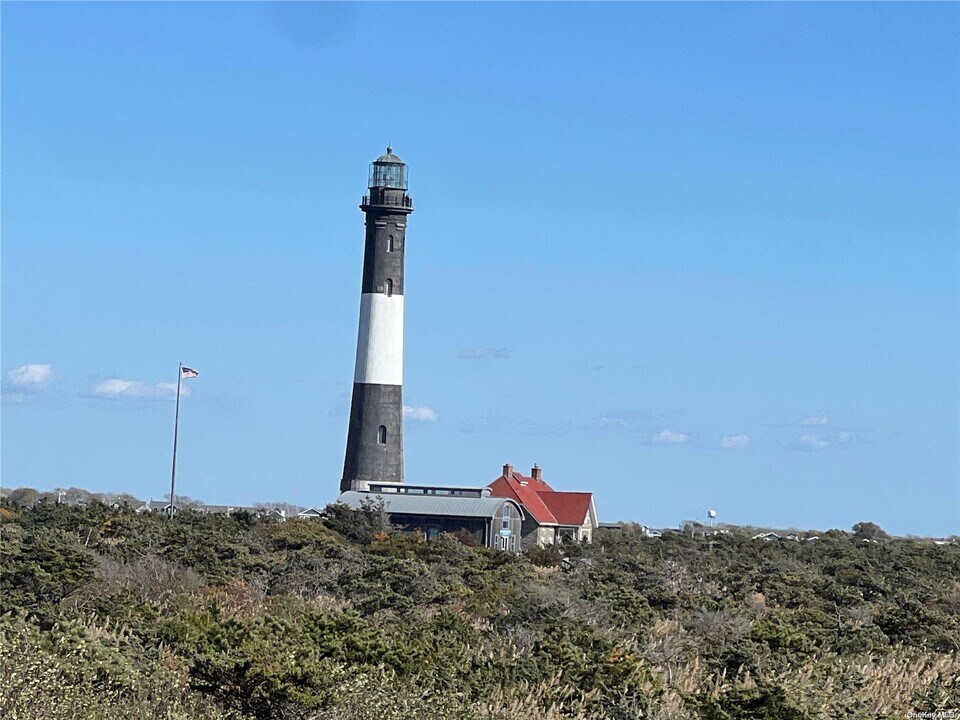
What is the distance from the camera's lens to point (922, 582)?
3531cm

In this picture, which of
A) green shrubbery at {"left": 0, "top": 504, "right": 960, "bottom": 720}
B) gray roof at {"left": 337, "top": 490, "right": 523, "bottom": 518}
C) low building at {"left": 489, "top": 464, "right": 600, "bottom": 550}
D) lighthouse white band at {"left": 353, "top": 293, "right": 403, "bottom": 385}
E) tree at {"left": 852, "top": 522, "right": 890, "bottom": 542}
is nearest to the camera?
green shrubbery at {"left": 0, "top": 504, "right": 960, "bottom": 720}

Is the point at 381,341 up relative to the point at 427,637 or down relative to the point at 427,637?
up

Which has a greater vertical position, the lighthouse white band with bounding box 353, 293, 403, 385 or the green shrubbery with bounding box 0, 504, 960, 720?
the lighthouse white band with bounding box 353, 293, 403, 385

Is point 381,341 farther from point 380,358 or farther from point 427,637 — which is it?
point 427,637

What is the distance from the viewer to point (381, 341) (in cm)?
5119

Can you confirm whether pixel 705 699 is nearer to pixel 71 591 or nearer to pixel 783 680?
pixel 783 680

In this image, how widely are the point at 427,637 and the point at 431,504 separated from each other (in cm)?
3471

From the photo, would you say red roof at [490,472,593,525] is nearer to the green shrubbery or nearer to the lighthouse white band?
the lighthouse white band

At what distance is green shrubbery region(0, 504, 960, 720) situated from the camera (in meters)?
13.5

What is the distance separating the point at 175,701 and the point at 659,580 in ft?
64.4

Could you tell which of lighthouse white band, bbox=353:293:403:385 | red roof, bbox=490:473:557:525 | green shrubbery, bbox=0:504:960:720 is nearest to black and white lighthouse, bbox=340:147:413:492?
lighthouse white band, bbox=353:293:403:385

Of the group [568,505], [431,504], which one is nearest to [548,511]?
[568,505]

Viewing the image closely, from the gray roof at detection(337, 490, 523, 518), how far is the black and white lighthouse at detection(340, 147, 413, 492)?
1.24m

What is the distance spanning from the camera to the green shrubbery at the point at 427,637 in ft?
44.2
